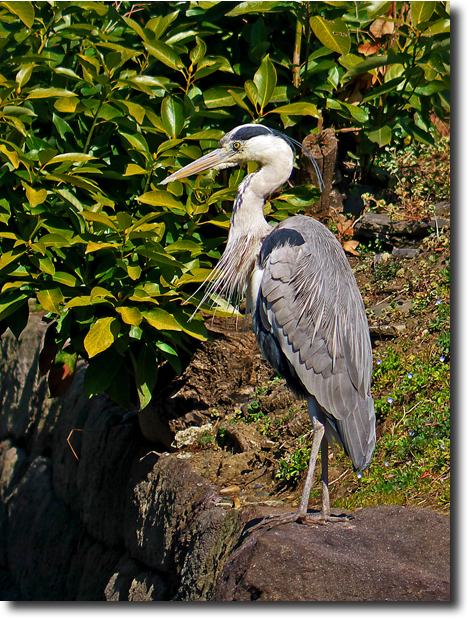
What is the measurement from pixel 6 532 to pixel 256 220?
4805 millimetres

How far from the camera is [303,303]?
3.27m

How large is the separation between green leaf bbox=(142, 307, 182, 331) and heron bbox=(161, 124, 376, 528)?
223 mm

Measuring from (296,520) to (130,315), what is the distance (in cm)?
134

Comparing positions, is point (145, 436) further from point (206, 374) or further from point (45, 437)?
point (45, 437)

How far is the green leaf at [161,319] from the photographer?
343cm

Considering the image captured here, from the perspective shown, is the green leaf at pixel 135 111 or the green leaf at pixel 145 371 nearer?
the green leaf at pixel 135 111

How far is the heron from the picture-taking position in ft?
Result: 10.4

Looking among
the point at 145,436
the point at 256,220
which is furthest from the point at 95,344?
the point at 145,436

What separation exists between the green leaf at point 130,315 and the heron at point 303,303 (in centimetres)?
38

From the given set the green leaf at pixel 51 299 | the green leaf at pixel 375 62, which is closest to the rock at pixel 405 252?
the green leaf at pixel 375 62

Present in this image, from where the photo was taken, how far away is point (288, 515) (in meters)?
3.03

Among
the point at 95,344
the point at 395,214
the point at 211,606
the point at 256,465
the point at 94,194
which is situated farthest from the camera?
the point at 395,214

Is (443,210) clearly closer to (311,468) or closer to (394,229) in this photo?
(394,229)

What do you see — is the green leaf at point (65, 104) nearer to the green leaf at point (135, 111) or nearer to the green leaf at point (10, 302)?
the green leaf at point (135, 111)
